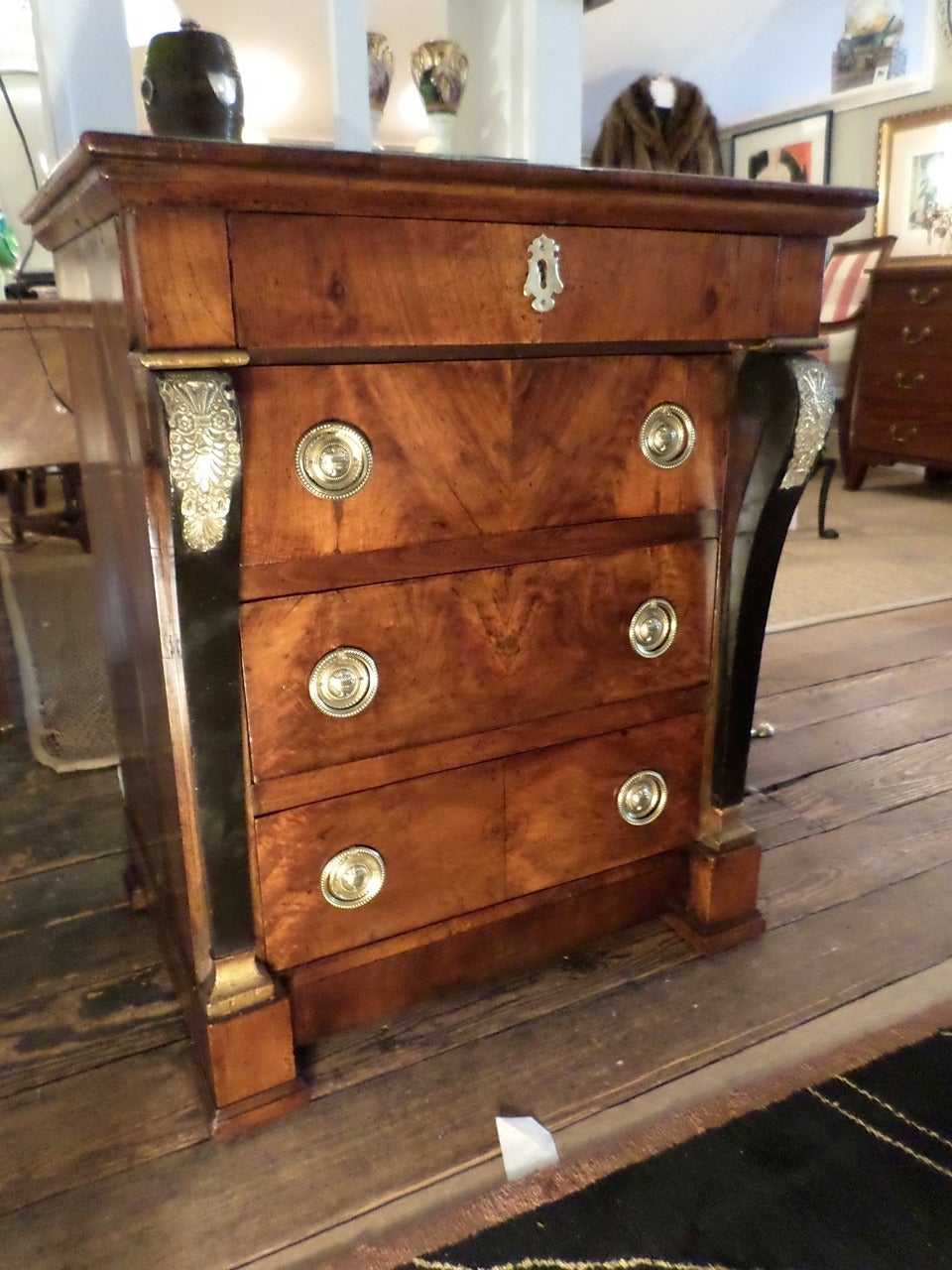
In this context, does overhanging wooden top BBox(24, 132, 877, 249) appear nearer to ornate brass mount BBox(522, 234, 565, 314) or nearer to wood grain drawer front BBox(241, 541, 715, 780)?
ornate brass mount BBox(522, 234, 565, 314)

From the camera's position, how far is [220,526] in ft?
2.64

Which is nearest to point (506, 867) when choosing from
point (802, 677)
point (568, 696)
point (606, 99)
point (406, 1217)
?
point (568, 696)

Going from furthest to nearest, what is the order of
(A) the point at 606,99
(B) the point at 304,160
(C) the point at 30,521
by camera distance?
(A) the point at 606,99 < (C) the point at 30,521 < (B) the point at 304,160

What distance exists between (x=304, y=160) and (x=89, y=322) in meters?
0.39

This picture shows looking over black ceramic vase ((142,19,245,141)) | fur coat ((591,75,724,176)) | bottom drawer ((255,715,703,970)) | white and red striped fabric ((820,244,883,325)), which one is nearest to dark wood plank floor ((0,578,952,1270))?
bottom drawer ((255,715,703,970))

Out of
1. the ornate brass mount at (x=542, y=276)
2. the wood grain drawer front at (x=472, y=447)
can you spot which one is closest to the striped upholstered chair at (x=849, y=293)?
the wood grain drawer front at (x=472, y=447)

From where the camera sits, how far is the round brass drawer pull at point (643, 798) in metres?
1.14

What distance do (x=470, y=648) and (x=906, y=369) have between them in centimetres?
354

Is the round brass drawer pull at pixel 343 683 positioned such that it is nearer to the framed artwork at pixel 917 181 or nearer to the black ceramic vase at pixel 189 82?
the black ceramic vase at pixel 189 82

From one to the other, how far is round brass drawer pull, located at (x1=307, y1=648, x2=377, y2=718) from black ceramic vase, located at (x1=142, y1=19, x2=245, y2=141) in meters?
0.52

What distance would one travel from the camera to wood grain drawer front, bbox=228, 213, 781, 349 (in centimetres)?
80

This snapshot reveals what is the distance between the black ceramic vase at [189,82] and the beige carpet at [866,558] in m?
1.90

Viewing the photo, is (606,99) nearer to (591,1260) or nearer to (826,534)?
(826,534)

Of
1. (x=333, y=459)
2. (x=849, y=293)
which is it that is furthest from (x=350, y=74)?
(x=849, y=293)
